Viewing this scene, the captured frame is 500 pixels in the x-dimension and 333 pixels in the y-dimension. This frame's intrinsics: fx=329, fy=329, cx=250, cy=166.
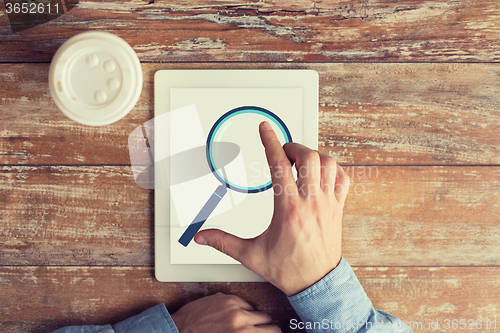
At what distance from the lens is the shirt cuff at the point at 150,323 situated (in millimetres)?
448

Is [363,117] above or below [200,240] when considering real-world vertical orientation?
above

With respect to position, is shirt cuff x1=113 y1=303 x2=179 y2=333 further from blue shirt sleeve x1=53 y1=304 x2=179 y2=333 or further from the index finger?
the index finger

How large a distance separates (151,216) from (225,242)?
0.15 meters

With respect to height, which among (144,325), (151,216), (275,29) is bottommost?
(144,325)

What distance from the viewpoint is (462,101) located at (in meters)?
0.48

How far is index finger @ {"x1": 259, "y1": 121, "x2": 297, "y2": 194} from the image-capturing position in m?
0.36

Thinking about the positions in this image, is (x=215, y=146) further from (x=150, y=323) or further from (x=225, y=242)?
(x=150, y=323)

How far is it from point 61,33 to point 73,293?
374 mm

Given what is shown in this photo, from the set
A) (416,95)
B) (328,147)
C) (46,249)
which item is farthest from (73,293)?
(416,95)

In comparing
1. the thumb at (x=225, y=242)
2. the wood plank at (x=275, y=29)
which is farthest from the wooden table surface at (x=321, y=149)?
the thumb at (x=225, y=242)

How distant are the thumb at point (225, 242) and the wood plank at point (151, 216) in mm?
125

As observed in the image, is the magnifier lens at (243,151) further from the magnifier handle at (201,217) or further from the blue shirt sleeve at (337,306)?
the blue shirt sleeve at (337,306)

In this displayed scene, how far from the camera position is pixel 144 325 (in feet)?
1.48

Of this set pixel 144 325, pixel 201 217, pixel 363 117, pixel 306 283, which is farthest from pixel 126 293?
pixel 363 117
